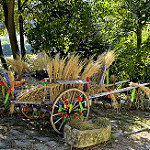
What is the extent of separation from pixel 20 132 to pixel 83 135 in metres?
1.20

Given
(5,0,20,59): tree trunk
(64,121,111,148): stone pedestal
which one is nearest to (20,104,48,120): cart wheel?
(64,121,111,148): stone pedestal

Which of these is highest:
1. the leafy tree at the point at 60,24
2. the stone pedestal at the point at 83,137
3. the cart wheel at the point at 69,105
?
the leafy tree at the point at 60,24

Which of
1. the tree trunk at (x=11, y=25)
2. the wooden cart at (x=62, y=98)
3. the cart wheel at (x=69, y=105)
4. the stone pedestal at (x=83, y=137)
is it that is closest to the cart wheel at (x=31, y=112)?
the wooden cart at (x=62, y=98)

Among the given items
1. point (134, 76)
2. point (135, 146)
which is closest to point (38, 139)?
point (135, 146)

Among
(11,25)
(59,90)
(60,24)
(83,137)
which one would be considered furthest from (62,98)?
(11,25)

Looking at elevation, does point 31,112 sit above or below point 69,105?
below

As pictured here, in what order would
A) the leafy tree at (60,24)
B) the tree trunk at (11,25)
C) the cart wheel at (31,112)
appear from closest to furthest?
1. the cart wheel at (31,112)
2. the leafy tree at (60,24)
3. the tree trunk at (11,25)

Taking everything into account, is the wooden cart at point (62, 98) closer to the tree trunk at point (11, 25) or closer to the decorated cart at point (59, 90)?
the decorated cart at point (59, 90)

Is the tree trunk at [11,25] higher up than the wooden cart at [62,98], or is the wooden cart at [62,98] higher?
the tree trunk at [11,25]

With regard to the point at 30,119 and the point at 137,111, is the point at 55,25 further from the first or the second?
the point at 137,111

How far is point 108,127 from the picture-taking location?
3.34 m

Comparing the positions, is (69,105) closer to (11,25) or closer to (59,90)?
(59,90)

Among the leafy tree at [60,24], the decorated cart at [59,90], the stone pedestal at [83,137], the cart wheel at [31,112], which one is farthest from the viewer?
the leafy tree at [60,24]

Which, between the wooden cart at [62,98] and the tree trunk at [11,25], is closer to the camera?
the wooden cart at [62,98]
